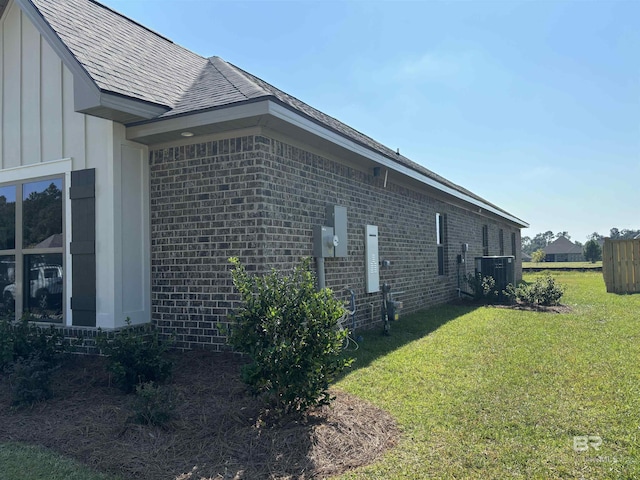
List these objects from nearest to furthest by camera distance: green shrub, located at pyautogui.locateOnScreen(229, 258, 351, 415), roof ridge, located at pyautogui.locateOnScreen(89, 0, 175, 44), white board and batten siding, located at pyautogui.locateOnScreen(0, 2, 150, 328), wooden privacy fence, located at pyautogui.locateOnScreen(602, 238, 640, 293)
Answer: green shrub, located at pyautogui.locateOnScreen(229, 258, 351, 415) < white board and batten siding, located at pyautogui.locateOnScreen(0, 2, 150, 328) < roof ridge, located at pyautogui.locateOnScreen(89, 0, 175, 44) < wooden privacy fence, located at pyautogui.locateOnScreen(602, 238, 640, 293)

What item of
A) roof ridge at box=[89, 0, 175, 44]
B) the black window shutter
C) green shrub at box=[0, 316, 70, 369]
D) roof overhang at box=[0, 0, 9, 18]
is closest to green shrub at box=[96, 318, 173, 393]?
green shrub at box=[0, 316, 70, 369]

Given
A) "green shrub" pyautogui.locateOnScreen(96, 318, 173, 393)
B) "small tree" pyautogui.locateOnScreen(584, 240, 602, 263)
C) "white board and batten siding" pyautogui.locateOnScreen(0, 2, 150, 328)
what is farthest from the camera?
"small tree" pyautogui.locateOnScreen(584, 240, 602, 263)

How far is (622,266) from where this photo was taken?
677 inches

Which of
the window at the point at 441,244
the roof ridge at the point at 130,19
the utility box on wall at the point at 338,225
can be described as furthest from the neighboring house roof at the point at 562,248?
the roof ridge at the point at 130,19

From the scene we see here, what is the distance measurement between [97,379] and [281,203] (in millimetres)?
3142

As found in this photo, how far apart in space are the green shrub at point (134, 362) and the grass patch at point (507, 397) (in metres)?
2.02

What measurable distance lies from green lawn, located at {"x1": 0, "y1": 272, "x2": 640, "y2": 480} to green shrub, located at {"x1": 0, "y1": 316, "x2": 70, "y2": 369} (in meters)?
2.02

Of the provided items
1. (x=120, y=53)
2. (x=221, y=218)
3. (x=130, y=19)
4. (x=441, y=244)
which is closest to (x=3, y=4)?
(x=120, y=53)

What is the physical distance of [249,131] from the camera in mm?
6316

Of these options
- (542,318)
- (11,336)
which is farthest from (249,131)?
(542,318)

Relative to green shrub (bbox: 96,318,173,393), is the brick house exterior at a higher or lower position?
higher

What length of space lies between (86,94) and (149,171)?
1.45 m

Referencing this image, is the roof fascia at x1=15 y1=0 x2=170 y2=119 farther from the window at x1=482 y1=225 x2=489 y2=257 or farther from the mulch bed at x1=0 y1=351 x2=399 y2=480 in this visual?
the window at x1=482 y1=225 x2=489 y2=257

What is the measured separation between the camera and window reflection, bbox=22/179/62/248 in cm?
704
